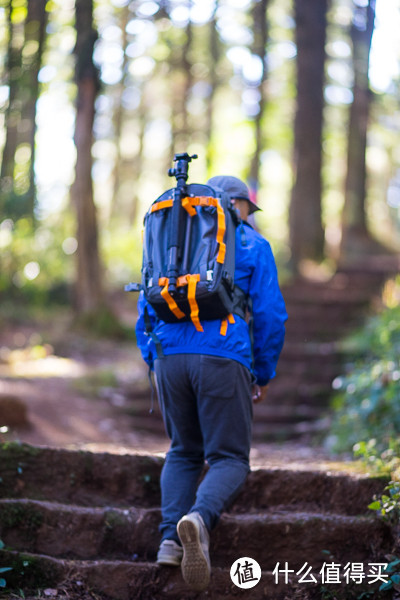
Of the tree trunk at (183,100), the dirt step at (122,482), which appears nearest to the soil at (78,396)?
the dirt step at (122,482)

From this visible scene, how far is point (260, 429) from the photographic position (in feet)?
26.3

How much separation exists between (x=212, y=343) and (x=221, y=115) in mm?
29710

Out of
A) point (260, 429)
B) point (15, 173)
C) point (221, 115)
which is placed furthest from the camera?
point (221, 115)

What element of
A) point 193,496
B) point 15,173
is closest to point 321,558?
point 193,496

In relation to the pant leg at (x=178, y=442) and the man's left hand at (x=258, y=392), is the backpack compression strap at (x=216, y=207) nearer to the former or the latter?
the pant leg at (x=178, y=442)

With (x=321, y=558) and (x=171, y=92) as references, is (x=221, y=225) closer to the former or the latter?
(x=321, y=558)

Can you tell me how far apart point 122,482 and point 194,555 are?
1392 mm

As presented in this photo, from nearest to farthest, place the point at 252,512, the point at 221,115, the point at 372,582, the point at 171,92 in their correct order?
the point at 372,582
the point at 252,512
the point at 171,92
the point at 221,115

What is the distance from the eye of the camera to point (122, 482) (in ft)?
15.3

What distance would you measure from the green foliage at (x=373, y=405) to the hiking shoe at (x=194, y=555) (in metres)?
2.00

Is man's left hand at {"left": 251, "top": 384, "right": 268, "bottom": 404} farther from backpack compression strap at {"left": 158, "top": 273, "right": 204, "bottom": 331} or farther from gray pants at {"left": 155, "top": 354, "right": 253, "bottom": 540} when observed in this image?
backpack compression strap at {"left": 158, "top": 273, "right": 204, "bottom": 331}

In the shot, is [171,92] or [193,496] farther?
[171,92]

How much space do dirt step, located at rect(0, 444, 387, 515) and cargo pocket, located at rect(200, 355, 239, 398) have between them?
1.12 meters

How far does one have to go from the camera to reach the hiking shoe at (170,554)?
11.8ft
